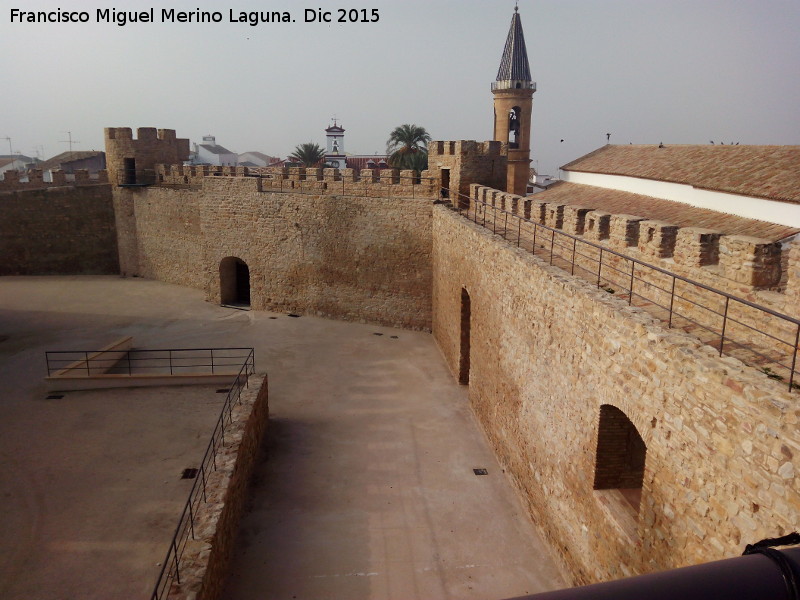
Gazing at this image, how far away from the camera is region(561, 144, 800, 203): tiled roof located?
10773 millimetres

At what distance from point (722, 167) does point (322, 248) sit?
9077mm

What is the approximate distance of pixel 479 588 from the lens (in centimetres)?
617

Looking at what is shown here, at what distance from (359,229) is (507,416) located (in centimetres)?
756

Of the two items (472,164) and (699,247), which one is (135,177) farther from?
(699,247)

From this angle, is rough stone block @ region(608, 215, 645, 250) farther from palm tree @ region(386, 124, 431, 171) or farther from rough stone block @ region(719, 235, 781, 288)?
palm tree @ region(386, 124, 431, 171)

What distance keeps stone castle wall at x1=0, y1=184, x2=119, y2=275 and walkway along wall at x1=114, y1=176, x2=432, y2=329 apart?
439cm

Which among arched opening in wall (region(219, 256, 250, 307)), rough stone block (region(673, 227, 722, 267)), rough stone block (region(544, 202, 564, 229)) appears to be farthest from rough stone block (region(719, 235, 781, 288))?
arched opening in wall (region(219, 256, 250, 307))

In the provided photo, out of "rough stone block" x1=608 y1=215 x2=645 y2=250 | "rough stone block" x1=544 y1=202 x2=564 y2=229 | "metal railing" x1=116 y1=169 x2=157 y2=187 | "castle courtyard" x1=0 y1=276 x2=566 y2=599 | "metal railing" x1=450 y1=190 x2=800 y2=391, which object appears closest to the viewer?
"metal railing" x1=450 y1=190 x2=800 y2=391

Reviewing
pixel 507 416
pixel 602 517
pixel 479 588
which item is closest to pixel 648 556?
pixel 602 517

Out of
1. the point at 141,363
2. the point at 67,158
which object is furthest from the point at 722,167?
the point at 67,158

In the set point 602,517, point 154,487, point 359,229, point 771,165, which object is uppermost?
point 771,165

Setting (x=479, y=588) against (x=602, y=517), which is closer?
(x=602, y=517)

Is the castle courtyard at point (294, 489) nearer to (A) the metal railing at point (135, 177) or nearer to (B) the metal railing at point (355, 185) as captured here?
(B) the metal railing at point (355, 185)

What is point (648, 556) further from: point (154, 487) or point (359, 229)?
point (359, 229)
